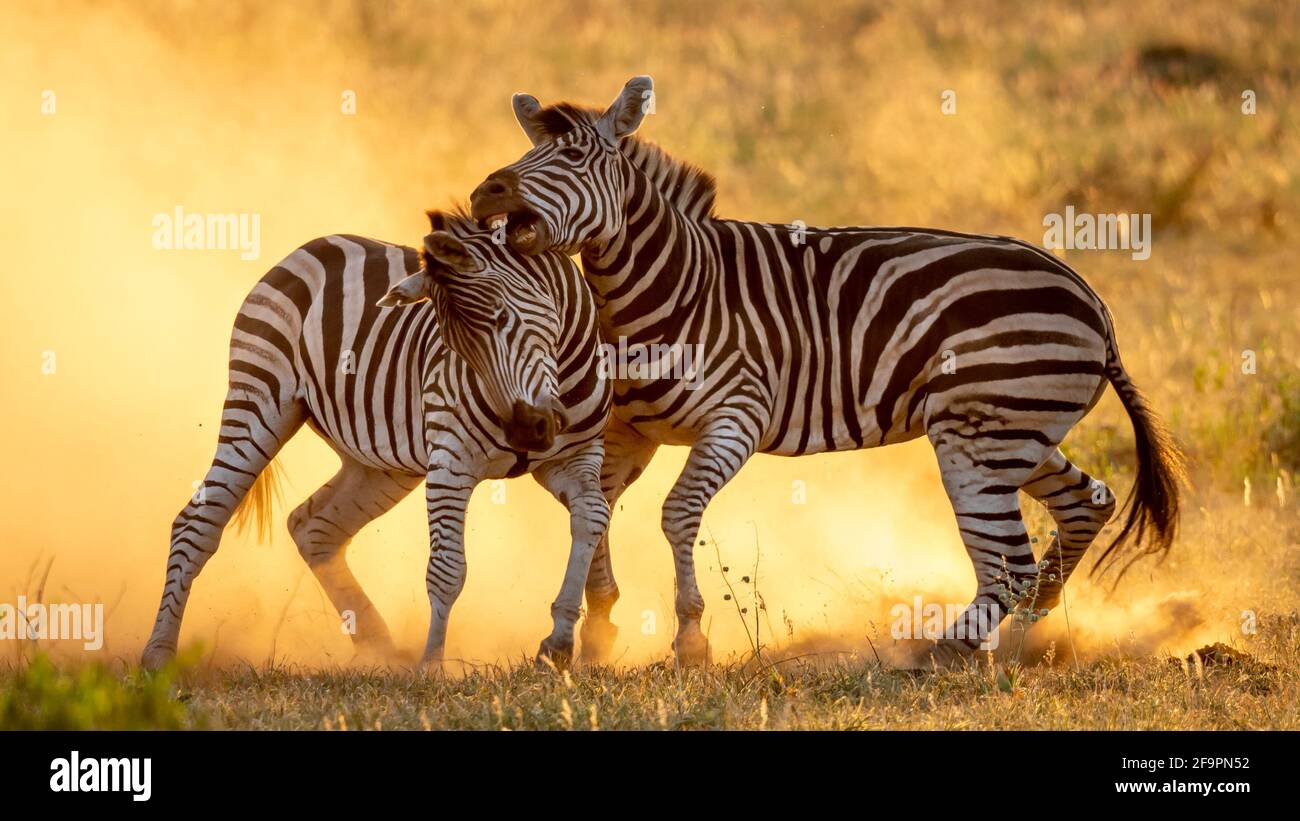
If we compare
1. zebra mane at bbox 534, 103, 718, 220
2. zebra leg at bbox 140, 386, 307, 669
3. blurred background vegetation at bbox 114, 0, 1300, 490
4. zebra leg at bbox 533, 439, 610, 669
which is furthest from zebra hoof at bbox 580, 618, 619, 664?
blurred background vegetation at bbox 114, 0, 1300, 490

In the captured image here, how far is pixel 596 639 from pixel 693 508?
110 centimetres

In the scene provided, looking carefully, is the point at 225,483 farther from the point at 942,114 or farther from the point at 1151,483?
the point at 942,114

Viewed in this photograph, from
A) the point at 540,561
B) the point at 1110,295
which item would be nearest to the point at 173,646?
the point at 540,561

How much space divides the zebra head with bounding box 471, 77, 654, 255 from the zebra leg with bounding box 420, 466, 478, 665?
1100mm

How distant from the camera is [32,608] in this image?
9.26 metres

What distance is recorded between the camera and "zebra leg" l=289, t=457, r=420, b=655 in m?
9.25

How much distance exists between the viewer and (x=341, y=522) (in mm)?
9258

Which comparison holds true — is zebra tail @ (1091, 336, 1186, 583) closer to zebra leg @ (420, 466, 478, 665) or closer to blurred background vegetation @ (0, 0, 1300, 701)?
blurred background vegetation @ (0, 0, 1300, 701)

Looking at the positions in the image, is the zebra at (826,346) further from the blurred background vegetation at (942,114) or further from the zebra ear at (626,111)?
the blurred background vegetation at (942,114)

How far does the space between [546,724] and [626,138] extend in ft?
11.4

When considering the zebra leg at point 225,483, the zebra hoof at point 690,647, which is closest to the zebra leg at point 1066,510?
the zebra hoof at point 690,647

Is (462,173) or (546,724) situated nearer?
(546,724)

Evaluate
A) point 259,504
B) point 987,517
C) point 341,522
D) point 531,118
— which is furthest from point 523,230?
point 259,504

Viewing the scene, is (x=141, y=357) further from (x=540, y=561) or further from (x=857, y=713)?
(x=857, y=713)
